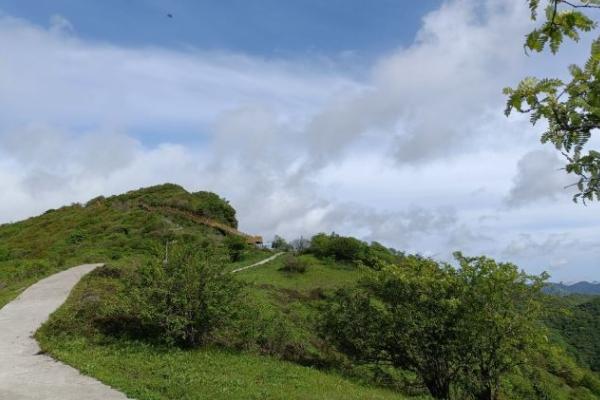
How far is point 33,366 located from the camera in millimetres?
12250

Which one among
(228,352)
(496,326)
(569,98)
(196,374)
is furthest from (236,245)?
(569,98)

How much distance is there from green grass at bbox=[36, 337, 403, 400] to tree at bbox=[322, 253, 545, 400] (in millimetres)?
2117

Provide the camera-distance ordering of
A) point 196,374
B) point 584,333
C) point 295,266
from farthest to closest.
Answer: point 584,333, point 295,266, point 196,374

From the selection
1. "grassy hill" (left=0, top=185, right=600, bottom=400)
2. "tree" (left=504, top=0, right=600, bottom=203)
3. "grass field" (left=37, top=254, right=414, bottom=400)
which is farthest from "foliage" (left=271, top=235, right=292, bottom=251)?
"tree" (left=504, top=0, right=600, bottom=203)

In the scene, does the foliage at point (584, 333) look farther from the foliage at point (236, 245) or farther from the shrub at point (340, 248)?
the foliage at point (236, 245)

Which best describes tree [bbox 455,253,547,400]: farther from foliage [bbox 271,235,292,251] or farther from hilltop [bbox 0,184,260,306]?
foliage [bbox 271,235,292,251]

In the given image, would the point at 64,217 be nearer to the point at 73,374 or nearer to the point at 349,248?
the point at 349,248

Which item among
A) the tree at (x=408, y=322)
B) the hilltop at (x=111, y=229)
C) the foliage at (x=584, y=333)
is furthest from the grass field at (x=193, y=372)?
the foliage at (x=584, y=333)

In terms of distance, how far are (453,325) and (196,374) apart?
24.5 ft

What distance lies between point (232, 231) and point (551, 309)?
1751 inches

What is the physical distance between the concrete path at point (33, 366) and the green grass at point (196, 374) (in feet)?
1.18

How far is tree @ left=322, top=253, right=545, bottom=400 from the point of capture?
14.7 meters

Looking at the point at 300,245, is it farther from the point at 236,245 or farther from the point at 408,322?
the point at 408,322

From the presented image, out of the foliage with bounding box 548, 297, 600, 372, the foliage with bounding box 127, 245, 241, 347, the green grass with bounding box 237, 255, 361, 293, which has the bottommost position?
the foliage with bounding box 548, 297, 600, 372
